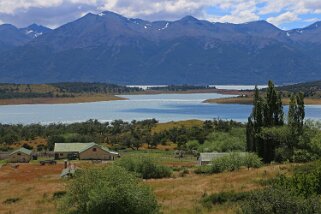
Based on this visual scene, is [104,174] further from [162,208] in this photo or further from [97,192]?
[162,208]

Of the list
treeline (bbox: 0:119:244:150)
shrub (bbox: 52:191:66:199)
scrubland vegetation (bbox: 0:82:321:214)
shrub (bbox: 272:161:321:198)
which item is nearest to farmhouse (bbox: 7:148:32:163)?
scrubland vegetation (bbox: 0:82:321:214)

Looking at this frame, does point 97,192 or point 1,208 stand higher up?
point 97,192

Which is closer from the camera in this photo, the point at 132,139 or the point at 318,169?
the point at 318,169

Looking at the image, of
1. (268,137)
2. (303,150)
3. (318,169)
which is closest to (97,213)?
(318,169)

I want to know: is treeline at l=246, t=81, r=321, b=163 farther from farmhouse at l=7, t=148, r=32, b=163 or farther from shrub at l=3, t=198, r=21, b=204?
farmhouse at l=7, t=148, r=32, b=163

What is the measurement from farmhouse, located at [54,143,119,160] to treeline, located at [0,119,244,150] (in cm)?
1481

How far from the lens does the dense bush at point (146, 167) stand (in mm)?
56281

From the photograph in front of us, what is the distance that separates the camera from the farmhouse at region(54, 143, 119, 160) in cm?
9424

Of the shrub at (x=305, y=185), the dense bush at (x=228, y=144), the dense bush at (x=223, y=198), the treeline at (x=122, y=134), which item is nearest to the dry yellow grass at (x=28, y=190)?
the dense bush at (x=223, y=198)

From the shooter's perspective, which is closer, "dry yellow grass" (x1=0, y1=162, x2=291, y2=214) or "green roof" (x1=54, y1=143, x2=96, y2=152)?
"dry yellow grass" (x1=0, y1=162, x2=291, y2=214)

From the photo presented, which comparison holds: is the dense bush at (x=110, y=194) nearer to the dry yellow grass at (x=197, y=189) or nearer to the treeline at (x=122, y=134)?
the dry yellow grass at (x=197, y=189)

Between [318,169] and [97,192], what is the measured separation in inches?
461

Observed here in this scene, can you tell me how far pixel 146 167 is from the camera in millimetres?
Result: 56469

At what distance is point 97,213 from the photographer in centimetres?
2542
